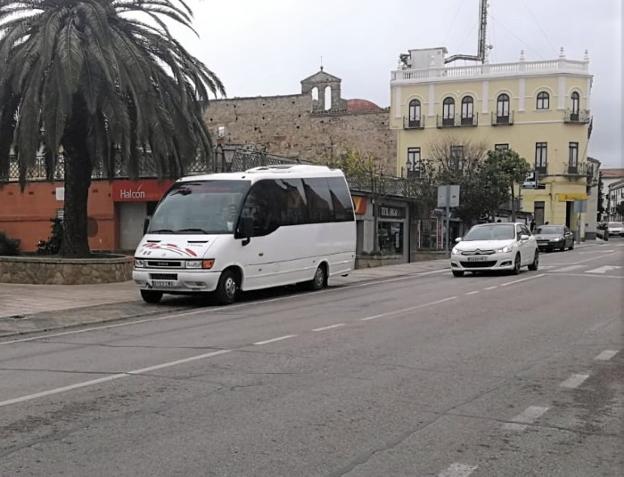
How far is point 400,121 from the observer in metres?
68.6

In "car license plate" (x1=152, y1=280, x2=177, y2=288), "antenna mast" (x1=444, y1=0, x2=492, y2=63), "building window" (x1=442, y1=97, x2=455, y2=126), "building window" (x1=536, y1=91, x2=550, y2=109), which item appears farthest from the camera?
"antenna mast" (x1=444, y1=0, x2=492, y2=63)

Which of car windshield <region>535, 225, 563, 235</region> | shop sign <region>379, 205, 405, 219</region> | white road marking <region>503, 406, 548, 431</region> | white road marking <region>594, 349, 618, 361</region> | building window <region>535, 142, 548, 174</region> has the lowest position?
white road marking <region>594, 349, 618, 361</region>

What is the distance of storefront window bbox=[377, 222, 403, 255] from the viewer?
3216cm

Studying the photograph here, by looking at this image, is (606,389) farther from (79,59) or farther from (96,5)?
(96,5)

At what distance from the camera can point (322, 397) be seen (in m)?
6.68

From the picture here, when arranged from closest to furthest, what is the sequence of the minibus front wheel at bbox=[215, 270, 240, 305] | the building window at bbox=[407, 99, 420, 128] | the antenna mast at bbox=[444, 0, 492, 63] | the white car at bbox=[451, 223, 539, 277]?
the minibus front wheel at bbox=[215, 270, 240, 305] < the white car at bbox=[451, 223, 539, 277] < the building window at bbox=[407, 99, 420, 128] < the antenna mast at bbox=[444, 0, 492, 63]

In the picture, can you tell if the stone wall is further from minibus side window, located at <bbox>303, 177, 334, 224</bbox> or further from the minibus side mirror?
the minibus side mirror

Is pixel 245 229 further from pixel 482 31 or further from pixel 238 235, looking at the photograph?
pixel 482 31

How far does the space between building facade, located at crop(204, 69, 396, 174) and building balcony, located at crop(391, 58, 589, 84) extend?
6.30 meters

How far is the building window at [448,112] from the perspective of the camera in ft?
221

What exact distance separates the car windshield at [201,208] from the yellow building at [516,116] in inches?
1934

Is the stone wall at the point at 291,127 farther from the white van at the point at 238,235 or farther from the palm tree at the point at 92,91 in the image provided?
the white van at the point at 238,235

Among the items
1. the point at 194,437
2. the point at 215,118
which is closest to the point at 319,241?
the point at 194,437

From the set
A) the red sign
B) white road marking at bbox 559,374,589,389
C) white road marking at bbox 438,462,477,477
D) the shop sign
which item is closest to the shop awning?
the shop sign
